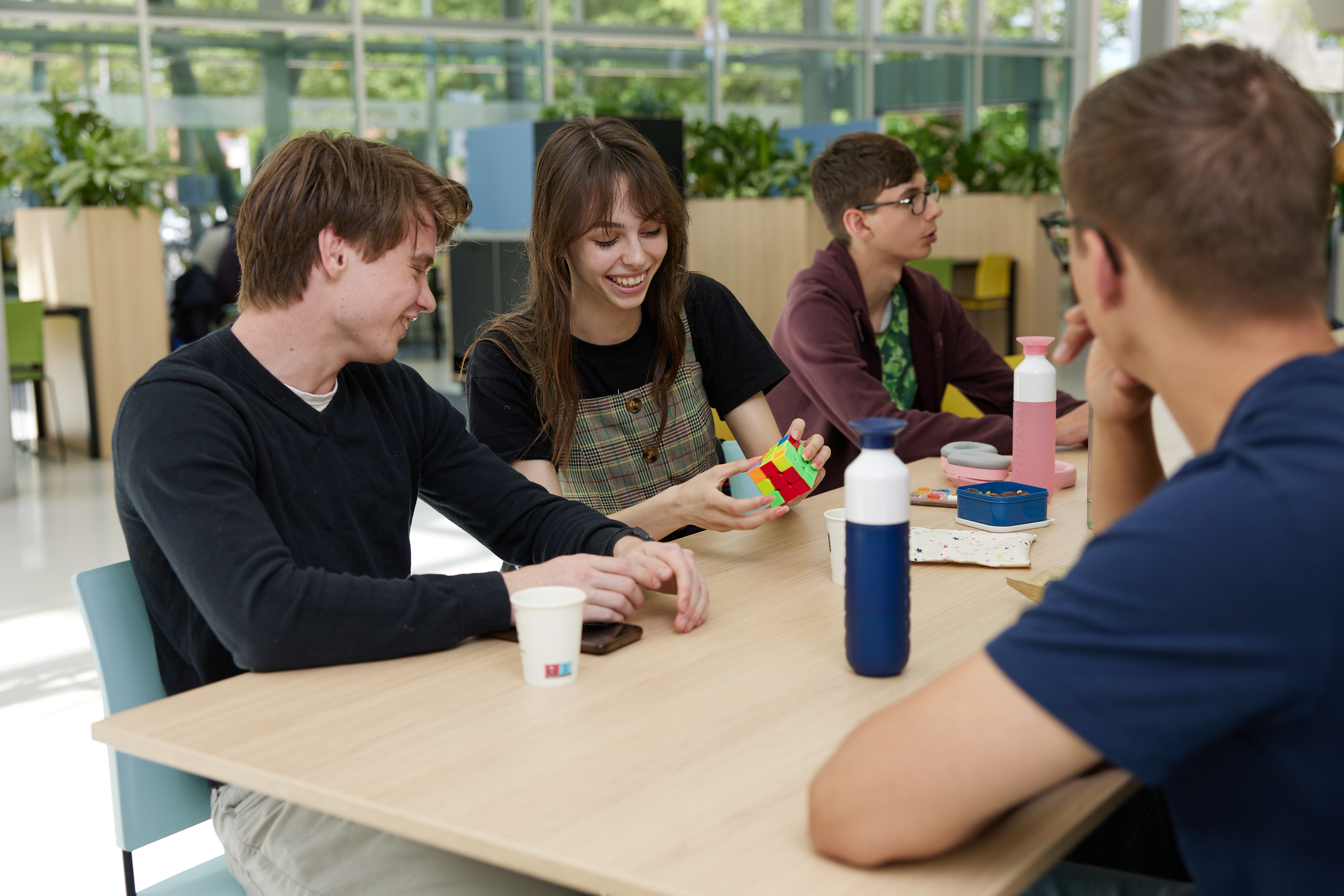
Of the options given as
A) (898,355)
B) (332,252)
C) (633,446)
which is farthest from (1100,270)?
(898,355)

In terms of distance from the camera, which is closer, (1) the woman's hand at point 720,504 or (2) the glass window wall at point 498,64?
(1) the woman's hand at point 720,504

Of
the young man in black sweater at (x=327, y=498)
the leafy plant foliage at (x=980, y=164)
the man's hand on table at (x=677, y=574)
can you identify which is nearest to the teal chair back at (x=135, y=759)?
the young man in black sweater at (x=327, y=498)

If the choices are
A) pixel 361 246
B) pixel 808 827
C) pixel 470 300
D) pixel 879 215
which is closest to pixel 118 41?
pixel 470 300

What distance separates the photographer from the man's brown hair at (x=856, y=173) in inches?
118

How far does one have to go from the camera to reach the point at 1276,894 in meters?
0.80

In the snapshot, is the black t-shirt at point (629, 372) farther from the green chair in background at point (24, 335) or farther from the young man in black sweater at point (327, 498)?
the green chair in background at point (24, 335)

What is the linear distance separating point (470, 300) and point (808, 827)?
22.4ft

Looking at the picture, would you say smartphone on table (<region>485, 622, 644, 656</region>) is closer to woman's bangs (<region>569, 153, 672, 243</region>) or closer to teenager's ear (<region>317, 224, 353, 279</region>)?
teenager's ear (<region>317, 224, 353, 279</region>)

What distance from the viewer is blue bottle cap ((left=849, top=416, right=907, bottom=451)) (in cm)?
112

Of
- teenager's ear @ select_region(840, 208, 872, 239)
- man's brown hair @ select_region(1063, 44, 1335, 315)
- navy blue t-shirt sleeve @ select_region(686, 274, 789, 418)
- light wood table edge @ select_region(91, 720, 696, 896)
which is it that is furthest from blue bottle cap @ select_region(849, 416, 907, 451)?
teenager's ear @ select_region(840, 208, 872, 239)

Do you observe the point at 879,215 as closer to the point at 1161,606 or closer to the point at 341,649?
the point at 341,649

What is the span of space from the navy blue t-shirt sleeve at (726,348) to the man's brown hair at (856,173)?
0.72 meters

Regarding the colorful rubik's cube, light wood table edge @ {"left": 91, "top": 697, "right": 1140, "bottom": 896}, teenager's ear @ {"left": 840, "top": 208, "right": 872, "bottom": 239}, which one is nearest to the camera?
light wood table edge @ {"left": 91, "top": 697, "right": 1140, "bottom": 896}

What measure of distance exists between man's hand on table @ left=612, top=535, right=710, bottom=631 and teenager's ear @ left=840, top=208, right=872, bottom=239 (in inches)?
62.0
